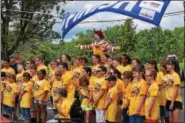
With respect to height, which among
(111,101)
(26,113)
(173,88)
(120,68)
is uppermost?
(120,68)

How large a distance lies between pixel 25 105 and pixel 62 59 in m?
1.31

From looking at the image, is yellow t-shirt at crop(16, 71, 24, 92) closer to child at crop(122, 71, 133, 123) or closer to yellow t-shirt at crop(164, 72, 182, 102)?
child at crop(122, 71, 133, 123)

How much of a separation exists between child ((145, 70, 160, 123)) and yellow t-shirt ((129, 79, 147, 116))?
0.09 meters

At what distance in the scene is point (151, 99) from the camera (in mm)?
8594

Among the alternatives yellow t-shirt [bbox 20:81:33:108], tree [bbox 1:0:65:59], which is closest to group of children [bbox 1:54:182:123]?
yellow t-shirt [bbox 20:81:33:108]

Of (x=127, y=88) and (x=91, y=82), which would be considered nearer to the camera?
(x=127, y=88)

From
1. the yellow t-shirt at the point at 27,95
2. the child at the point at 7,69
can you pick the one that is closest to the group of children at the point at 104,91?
the yellow t-shirt at the point at 27,95

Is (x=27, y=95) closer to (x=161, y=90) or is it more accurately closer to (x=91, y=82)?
(x=91, y=82)

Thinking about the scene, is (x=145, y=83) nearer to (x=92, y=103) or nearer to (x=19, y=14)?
(x=92, y=103)

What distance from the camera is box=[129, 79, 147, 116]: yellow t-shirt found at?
8.73 m

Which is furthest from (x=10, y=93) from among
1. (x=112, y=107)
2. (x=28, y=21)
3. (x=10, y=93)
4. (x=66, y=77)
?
(x=28, y=21)

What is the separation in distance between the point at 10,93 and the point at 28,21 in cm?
2261

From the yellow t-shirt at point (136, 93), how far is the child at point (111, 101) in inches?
13.7

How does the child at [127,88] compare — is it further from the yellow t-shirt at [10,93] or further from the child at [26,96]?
the yellow t-shirt at [10,93]
